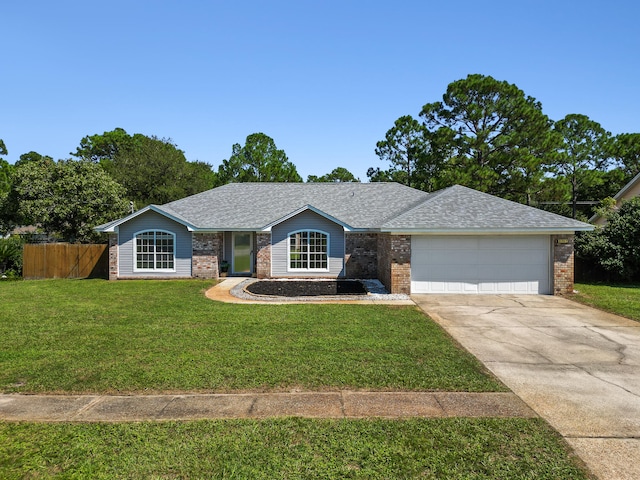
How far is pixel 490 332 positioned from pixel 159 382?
7129 millimetres

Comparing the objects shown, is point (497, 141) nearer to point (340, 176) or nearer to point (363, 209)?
point (363, 209)

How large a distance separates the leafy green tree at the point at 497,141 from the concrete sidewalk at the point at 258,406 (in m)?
24.6

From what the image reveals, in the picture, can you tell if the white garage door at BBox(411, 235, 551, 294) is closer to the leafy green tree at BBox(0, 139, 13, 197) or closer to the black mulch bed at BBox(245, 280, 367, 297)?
the black mulch bed at BBox(245, 280, 367, 297)

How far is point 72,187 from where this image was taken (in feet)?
74.0

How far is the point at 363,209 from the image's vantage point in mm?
20297

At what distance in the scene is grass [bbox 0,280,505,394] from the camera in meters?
5.66

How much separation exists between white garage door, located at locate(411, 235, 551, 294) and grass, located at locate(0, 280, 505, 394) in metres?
3.36

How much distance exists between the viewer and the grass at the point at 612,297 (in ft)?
36.0

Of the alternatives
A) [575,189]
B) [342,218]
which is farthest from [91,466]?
[575,189]

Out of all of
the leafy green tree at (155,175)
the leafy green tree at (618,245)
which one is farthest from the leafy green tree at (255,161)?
the leafy green tree at (618,245)

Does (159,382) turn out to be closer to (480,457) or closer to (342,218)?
(480,457)

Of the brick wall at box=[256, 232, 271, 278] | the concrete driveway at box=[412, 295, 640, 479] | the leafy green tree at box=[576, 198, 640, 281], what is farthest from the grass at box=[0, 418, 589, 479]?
the leafy green tree at box=[576, 198, 640, 281]

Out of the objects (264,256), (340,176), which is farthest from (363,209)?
(340,176)

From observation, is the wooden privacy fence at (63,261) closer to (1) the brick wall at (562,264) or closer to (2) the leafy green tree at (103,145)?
(1) the brick wall at (562,264)
